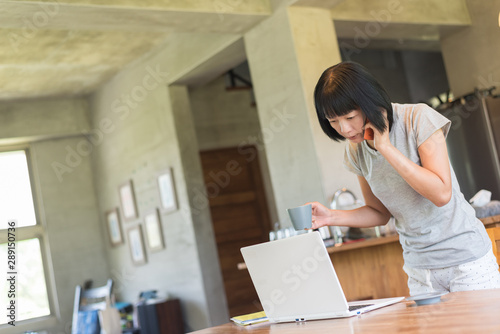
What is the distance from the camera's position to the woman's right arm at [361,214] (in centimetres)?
195

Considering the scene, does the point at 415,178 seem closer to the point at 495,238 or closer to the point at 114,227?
the point at 495,238

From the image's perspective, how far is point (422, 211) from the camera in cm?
180

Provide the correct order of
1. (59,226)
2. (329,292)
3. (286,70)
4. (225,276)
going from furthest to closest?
(59,226) < (225,276) < (286,70) < (329,292)

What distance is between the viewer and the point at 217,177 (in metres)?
6.91

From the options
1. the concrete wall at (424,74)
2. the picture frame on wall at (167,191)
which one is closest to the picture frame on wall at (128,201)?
the picture frame on wall at (167,191)

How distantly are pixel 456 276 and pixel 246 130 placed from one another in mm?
5544

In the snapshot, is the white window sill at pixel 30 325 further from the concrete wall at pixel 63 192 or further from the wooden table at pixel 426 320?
the wooden table at pixel 426 320

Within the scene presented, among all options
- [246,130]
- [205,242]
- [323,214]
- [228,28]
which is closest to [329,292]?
[323,214]

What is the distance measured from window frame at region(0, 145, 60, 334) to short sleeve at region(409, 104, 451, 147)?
21.9 ft

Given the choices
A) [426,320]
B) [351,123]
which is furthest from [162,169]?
[426,320]

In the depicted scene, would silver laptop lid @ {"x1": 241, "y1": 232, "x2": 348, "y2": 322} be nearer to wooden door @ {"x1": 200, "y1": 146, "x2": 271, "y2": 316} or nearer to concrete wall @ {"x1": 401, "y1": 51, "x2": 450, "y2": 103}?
wooden door @ {"x1": 200, "y1": 146, "x2": 271, "y2": 316}

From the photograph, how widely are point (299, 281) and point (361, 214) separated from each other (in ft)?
1.58

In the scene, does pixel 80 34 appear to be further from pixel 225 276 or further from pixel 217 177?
pixel 225 276

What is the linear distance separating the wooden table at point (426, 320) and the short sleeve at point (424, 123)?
0.45m
